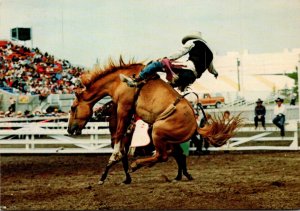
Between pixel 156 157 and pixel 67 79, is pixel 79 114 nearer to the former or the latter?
pixel 156 157

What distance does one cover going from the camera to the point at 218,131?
20.6ft

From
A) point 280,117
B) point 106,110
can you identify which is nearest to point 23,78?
point 280,117

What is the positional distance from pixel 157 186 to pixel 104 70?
1.83 m

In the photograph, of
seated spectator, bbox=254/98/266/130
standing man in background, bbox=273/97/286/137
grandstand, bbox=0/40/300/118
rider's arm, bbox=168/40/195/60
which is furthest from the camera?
seated spectator, bbox=254/98/266/130

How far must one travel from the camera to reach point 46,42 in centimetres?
662

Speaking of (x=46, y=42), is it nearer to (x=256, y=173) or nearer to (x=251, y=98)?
(x=256, y=173)

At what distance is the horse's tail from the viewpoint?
6.23 metres

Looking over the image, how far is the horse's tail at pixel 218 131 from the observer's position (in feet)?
20.4

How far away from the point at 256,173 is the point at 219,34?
9.74ft

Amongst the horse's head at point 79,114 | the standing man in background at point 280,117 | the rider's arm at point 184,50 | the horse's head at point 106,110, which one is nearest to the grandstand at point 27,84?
the standing man in background at point 280,117

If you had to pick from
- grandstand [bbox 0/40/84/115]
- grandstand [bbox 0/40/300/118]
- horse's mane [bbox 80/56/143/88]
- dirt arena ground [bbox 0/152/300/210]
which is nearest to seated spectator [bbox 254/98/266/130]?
grandstand [bbox 0/40/300/118]

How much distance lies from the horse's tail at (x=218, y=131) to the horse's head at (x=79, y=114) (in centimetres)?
125

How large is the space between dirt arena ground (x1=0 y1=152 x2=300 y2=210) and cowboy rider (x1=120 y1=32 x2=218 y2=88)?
1351mm

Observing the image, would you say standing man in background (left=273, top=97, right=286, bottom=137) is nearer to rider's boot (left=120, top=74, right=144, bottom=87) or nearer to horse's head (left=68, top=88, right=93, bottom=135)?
rider's boot (left=120, top=74, right=144, bottom=87)
